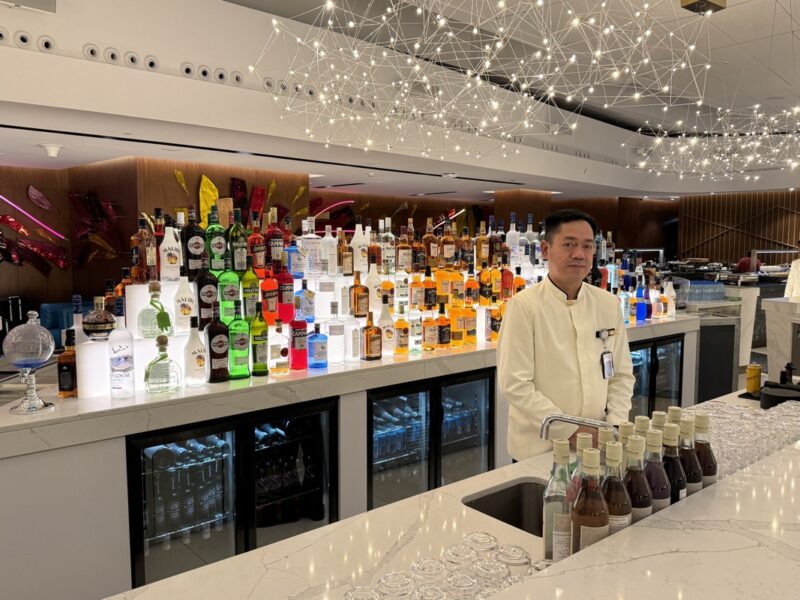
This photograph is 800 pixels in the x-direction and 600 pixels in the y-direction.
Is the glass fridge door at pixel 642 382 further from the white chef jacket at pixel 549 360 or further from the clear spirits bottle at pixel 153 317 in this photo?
the clear spirits bottle at pixel 153 317

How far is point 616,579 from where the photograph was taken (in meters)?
1.12

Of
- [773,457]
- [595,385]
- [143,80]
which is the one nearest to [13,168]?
[143,80]

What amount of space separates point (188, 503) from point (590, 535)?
224 cm

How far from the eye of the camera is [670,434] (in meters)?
1.44

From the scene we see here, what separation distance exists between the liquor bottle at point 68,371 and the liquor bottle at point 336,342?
4.06 ft

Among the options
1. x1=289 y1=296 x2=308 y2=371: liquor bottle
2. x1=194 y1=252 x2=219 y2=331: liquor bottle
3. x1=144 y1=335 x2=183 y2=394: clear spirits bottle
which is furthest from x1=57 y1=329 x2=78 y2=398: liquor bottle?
x1=289 y1=296 x2=308 y2=371: liquor bottle

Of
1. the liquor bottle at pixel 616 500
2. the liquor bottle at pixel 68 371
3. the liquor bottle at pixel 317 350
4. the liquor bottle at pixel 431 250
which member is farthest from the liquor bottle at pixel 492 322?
the liquor bottle at pixel 616 500

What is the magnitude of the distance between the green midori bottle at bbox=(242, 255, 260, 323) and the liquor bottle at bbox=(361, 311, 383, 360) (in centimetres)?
66

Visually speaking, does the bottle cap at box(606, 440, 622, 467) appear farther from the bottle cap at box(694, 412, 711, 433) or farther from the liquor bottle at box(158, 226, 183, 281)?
the liquor bottle at box(158, 226, 183, 281)

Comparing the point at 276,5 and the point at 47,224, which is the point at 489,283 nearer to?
the point at 276,5

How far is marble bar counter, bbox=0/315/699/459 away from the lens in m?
2.31

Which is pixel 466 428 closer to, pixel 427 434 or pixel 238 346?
pixel 427 434

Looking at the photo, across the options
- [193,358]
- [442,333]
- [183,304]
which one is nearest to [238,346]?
[193,358]

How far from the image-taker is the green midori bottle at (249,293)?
302cm
